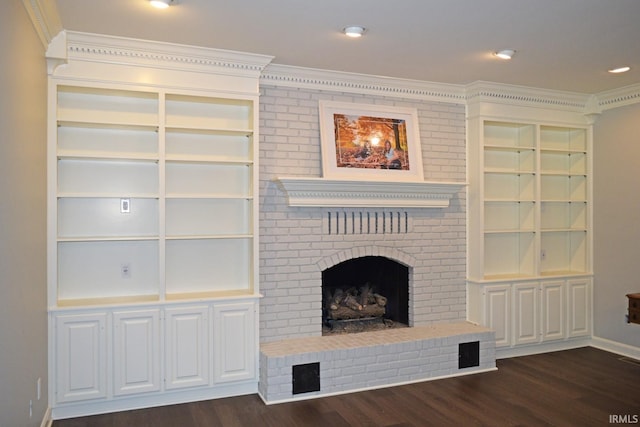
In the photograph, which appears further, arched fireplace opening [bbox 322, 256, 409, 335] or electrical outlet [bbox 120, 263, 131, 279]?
arched fireplace opening [bbox 322, 256, 409, 335]

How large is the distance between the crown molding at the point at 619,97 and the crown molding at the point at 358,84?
157cm

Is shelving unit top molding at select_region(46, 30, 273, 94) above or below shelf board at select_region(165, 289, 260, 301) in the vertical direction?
above

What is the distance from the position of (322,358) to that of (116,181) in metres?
2.17

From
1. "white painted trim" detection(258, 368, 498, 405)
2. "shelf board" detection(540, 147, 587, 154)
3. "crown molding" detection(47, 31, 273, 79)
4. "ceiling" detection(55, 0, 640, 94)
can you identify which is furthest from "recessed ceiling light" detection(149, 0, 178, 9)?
"shelf board" detection(540, 147, 587, 154)

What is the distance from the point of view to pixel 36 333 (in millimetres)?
2986

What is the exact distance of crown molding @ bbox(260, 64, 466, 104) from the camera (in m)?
4.25

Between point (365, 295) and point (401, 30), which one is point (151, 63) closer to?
point (401, 30)

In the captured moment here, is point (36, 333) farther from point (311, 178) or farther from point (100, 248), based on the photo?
point (311, 178)

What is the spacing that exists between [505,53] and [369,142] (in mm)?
1371

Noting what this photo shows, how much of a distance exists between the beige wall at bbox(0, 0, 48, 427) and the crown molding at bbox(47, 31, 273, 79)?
0.29m

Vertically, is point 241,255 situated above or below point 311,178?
below

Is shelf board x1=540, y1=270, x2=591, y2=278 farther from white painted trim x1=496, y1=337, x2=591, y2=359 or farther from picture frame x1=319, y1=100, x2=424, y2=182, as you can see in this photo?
picture frame x1=319, y1=100, x2=424, y2=182

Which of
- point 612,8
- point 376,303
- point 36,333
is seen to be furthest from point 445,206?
point 36,333

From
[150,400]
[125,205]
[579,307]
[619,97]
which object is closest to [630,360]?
Result: [579,307]
